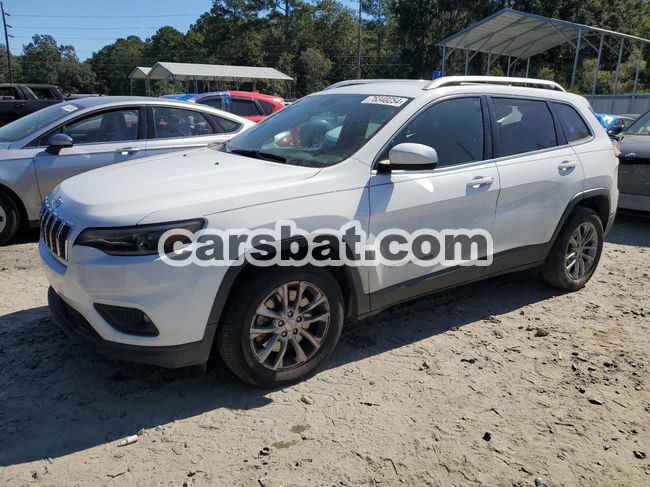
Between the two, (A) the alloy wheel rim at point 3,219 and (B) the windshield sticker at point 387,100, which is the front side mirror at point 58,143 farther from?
(B) the windshield sticker at point 387,100

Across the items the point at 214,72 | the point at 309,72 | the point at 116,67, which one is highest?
the point at 116,67

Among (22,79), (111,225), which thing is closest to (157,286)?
(111,225)

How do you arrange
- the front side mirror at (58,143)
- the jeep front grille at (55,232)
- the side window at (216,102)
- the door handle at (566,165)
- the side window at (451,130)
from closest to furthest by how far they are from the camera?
1. the jeep front grille at (55,232)
2. the side window at (451,130)
3. the door handle at (566,165)
4. the front side mirror at (58,143)
5. the side window at (216,102)

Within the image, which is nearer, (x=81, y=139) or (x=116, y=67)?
(x=81, y=139)

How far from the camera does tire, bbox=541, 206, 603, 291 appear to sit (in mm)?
4586

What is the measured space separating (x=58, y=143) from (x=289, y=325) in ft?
13.2

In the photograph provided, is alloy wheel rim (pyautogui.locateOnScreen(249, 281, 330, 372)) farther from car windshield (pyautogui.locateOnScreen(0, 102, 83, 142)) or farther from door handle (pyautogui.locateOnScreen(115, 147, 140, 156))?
car windshield (pyautogui.locateOnScreen(0, 102, 83, 142))

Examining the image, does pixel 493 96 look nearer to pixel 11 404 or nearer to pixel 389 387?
pixel 389 387

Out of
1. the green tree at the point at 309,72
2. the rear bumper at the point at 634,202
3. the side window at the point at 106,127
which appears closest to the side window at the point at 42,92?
the side window at the point at 106,127

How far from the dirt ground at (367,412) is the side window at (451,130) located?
1340mm

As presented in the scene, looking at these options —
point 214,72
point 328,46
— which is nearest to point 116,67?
point 328,46

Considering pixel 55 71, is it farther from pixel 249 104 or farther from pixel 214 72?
pixel 249 104

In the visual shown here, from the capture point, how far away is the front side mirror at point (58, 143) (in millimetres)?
5691

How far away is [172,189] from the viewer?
114 inches
